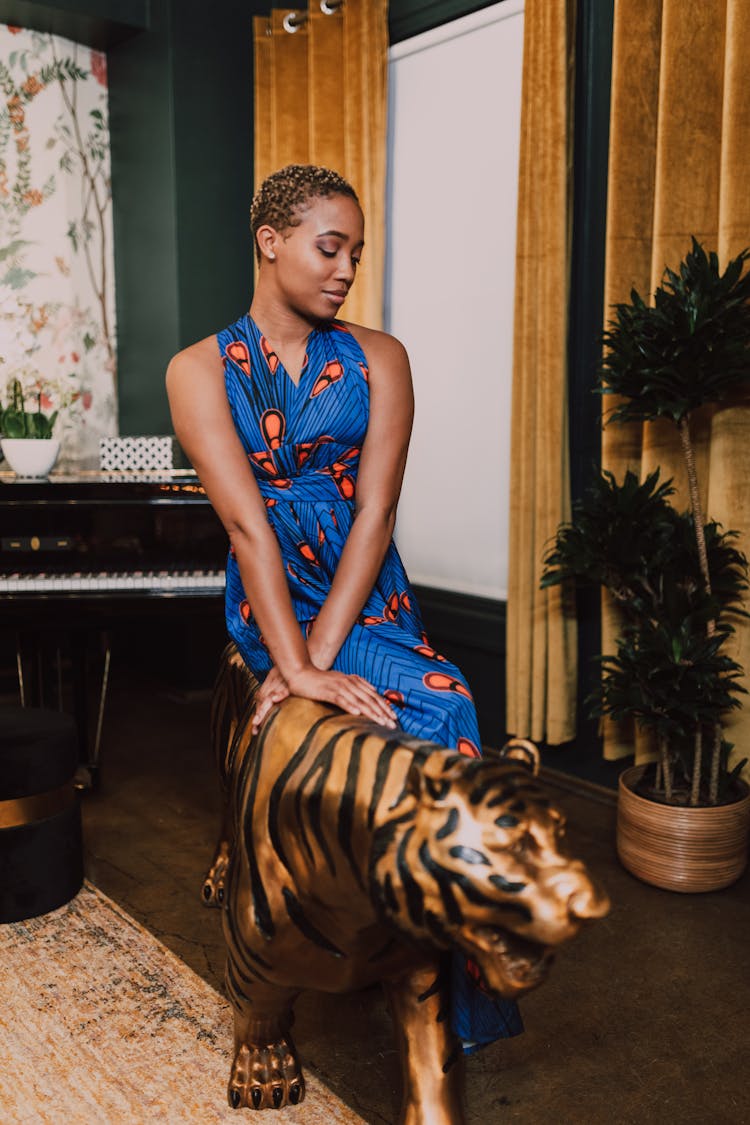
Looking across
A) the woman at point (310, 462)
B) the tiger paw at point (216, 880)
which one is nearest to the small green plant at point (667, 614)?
the woman at point (310, 462)

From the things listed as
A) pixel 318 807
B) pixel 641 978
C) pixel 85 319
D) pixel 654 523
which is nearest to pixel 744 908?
pixel 641 978

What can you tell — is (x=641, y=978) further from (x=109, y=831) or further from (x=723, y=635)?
(x=109, y=831)

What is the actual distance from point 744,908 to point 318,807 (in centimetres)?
166

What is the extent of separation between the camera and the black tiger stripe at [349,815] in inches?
44.1

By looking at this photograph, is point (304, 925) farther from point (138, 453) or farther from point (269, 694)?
point (138, 453)

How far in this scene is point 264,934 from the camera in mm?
1337

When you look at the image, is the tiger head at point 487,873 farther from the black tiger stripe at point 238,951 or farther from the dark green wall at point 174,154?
the dark green wall at point 174,154

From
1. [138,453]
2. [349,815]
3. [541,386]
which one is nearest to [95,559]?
[138,453]

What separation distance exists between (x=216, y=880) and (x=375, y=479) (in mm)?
1177

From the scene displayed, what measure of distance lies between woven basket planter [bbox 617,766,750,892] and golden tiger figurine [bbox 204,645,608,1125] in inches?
46.4

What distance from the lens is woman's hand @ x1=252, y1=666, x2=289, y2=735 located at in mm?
1451

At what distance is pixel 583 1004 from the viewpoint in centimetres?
200

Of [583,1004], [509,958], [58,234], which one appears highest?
[58,234]

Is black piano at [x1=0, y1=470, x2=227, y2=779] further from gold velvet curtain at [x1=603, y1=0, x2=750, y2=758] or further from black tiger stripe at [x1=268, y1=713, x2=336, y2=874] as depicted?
black tiger stripe at [x1=268, y1=713, x2=336, y2=874]
